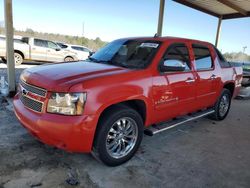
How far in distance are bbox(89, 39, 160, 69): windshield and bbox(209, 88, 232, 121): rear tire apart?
8.24ft

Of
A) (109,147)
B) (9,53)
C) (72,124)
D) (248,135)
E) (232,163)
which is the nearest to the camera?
(72,124)

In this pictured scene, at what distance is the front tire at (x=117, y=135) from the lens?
3082 mm

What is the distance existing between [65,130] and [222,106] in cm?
438

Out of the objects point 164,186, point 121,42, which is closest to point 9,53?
point 121,42

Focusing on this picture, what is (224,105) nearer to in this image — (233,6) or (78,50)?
(233,6)

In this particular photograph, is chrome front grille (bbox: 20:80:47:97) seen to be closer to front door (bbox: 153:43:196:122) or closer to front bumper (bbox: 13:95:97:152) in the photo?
front bumper (bbox: 13:95:97:152)

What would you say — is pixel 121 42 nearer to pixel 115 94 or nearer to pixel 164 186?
pixel 115 94

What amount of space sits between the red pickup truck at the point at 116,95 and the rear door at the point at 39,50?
10.9m

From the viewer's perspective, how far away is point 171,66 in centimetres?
385

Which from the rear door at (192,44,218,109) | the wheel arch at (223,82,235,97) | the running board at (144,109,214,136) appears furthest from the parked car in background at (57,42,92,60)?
the running board at (144,109,214,136)

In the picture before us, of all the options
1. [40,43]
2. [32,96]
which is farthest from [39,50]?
[32,96]

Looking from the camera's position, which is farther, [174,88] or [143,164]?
[174,88]

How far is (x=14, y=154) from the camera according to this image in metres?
3.50

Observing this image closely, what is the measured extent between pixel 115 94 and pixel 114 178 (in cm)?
107
